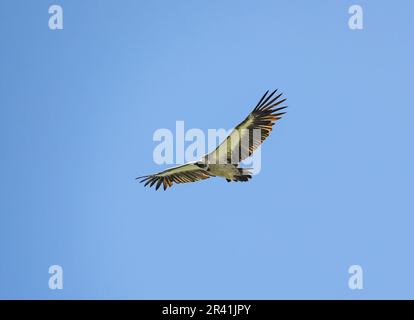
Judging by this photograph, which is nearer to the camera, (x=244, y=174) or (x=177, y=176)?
(x=244, y=174)

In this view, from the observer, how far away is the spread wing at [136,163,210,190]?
2161cm

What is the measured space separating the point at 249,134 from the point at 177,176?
119 inches

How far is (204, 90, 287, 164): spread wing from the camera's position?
2036cm

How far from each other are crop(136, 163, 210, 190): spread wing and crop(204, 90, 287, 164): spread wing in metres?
1.13

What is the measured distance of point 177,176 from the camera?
22.2m

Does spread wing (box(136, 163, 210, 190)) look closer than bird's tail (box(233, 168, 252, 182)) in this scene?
No

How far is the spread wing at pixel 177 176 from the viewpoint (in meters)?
21.6

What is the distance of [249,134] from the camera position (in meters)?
20.5

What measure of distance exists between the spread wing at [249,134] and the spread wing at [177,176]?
3.72 ft
